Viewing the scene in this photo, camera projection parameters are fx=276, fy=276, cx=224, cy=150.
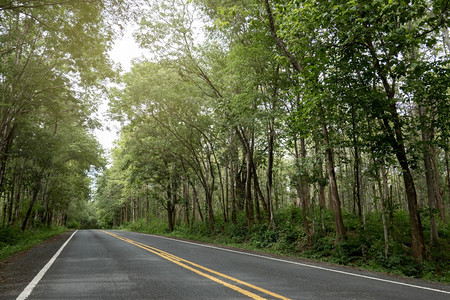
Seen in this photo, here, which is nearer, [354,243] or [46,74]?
[354,243]

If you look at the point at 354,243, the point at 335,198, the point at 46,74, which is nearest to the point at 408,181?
the point at 335,198

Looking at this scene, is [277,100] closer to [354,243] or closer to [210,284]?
[354,243]

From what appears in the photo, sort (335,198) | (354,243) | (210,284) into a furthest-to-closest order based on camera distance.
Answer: (335,198) < (354,243) < (210,284)

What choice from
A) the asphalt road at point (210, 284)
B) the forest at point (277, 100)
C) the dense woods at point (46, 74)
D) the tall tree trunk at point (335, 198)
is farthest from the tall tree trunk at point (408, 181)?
the dense woods at point (46, 74)

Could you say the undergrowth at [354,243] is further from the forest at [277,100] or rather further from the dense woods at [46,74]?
the dense woods at [46,74]

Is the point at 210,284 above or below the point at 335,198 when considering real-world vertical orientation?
below

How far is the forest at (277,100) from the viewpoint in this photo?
26.0 feet

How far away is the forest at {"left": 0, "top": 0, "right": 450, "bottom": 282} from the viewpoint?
7.91m

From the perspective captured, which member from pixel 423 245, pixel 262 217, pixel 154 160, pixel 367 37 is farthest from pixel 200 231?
pixel 367 37

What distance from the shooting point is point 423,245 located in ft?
27.9

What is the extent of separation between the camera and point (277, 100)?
12.8 metres

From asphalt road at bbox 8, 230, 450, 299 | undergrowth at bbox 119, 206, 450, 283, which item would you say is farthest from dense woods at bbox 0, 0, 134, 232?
undergrowth at bbox 119, 206, 450, 283

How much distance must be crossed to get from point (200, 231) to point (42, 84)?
44.8 feet

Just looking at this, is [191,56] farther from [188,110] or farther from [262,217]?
[262,217]
